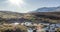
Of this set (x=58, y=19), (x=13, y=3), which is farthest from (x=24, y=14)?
(x=58, y=19)

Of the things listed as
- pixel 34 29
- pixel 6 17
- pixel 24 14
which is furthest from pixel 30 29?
pixel 6 17

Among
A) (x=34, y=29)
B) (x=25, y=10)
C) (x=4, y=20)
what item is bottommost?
(x=34, y=29)

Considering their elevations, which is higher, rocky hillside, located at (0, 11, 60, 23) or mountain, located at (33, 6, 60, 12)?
mountain, located at (33, 6, 60, 12)

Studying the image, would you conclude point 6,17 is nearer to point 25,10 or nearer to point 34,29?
point 25,10

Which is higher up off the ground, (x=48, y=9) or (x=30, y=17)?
(x=48, y=9)

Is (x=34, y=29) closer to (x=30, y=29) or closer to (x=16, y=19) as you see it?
(x=30, y=29)

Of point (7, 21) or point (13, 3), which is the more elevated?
point (13, 3)

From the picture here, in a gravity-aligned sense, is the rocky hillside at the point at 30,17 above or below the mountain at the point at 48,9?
below

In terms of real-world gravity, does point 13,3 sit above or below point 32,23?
above
